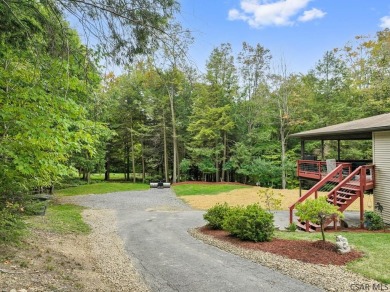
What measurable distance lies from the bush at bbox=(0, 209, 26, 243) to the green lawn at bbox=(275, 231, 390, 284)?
20.6ft

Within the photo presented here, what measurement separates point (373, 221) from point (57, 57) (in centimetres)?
1090

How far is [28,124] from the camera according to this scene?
4793 mm

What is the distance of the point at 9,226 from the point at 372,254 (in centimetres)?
749

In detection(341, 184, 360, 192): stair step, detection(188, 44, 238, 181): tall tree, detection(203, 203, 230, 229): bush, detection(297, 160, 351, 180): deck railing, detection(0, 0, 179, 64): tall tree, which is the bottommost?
detection(203, 203, 230, 229): bush

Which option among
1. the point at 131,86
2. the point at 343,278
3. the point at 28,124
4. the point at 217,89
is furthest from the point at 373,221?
the point at 131,86

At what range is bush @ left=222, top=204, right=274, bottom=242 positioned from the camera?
307 inches

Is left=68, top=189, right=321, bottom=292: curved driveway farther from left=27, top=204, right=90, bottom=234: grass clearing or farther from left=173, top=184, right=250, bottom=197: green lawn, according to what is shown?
left=173, top=184, right=250, bottom=197: green lawn

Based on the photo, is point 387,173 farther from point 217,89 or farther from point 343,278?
point 217,89

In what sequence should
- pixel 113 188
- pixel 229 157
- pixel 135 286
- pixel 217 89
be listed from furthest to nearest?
pixel 229 157 < pixel 217 89 < pixel 113 188 < pixel 135 286

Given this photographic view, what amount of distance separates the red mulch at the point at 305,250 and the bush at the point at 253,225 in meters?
0.18

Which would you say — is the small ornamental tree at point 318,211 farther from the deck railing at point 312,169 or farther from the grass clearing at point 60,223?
the deck railing at point 312,169

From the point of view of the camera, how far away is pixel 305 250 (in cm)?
676

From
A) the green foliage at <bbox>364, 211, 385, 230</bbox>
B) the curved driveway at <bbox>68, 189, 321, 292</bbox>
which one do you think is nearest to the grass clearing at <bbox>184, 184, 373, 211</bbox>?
the green foliage at <bbox>364, 211, 385, 230</bbox>

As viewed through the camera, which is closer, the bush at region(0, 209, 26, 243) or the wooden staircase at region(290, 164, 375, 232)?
the bush at region(0, 209, 26, 243)
